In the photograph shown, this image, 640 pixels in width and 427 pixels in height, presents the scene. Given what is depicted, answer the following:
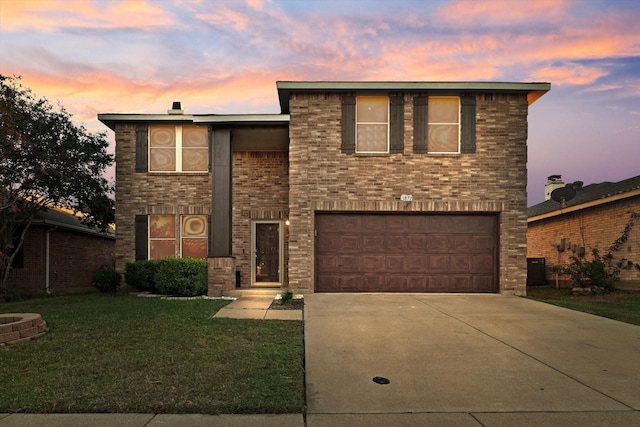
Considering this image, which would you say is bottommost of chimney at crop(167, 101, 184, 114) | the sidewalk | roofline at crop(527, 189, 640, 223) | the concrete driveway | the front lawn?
the front lawn

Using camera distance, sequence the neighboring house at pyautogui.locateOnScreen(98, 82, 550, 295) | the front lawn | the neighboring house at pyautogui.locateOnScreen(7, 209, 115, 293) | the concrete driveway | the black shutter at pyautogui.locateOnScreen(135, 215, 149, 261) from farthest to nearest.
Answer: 1. the neighboring house at pyautogui.locateOnScreen(7, 209, 115, 293)
2. the black shutter at pyautogui.locateOnScreen(135, 215, 149, 261)
3. the neighboring house at pyautogui.locateOnScreen(98, 82, 550, 295)
4. the front lawn
5. the concrete driveway

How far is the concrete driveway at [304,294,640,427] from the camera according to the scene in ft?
13.1

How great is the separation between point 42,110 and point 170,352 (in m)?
12.3

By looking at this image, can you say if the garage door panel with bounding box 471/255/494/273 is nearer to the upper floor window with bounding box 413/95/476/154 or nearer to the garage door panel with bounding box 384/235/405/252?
the garage door panel with bounding box 384/235/405/252

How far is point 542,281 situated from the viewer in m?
18.0

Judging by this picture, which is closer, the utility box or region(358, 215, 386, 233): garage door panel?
region(358, 215, 386, 233): garage door panel

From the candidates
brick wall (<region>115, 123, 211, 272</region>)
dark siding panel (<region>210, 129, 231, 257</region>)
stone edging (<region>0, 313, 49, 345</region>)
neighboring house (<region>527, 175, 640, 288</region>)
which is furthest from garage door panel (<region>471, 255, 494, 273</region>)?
stone edging (<region>0, 313, 49, 345</region>)

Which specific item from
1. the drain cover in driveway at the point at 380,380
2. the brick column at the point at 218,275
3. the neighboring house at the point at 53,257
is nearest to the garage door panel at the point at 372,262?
the brick column at the point at 218,275

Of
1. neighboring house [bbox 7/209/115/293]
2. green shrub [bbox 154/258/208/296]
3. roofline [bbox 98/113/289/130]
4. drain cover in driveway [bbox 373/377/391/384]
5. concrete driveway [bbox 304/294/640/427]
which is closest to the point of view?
concrete driveway [bbox 304/294/640/427]

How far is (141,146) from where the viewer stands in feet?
46.3

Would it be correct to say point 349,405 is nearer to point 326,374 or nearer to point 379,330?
point 326,374

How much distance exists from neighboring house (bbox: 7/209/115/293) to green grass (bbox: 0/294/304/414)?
10.7m

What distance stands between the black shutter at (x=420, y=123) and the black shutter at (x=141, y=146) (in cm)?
862

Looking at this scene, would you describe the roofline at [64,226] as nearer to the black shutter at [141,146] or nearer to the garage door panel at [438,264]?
the black shutter at [141,146]
